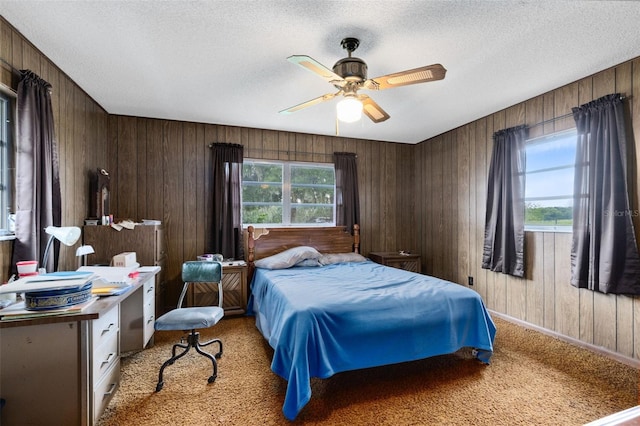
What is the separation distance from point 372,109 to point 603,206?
7.06ft

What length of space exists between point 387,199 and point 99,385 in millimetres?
→ 4293

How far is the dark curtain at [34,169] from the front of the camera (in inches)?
78.5

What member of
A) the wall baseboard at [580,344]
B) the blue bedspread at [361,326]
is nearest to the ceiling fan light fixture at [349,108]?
the blue bedspread at [361,326]

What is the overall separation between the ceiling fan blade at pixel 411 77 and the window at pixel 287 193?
2.49m

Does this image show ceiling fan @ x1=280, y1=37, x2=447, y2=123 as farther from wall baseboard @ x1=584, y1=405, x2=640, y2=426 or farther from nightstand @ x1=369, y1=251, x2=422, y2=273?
A: nightstand @ x1=369, y1=251, x2=422, y2=273

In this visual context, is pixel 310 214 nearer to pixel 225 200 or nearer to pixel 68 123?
pixel 225 200

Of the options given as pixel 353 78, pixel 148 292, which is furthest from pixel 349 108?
pixel 148 292

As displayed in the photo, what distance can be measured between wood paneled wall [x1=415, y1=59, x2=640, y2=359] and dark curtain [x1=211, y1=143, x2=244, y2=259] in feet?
9.98

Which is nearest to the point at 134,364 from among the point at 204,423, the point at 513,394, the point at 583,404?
the point at 204,423

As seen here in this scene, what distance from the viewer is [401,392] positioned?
6.89 ft

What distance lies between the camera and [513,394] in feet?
6.76

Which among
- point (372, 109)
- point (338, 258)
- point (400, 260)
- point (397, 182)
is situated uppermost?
point (372, 109)

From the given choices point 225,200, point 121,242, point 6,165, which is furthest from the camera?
point 225,200

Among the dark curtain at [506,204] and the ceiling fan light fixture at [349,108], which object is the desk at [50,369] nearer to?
the ceiling fan light fixture at [349,108]
